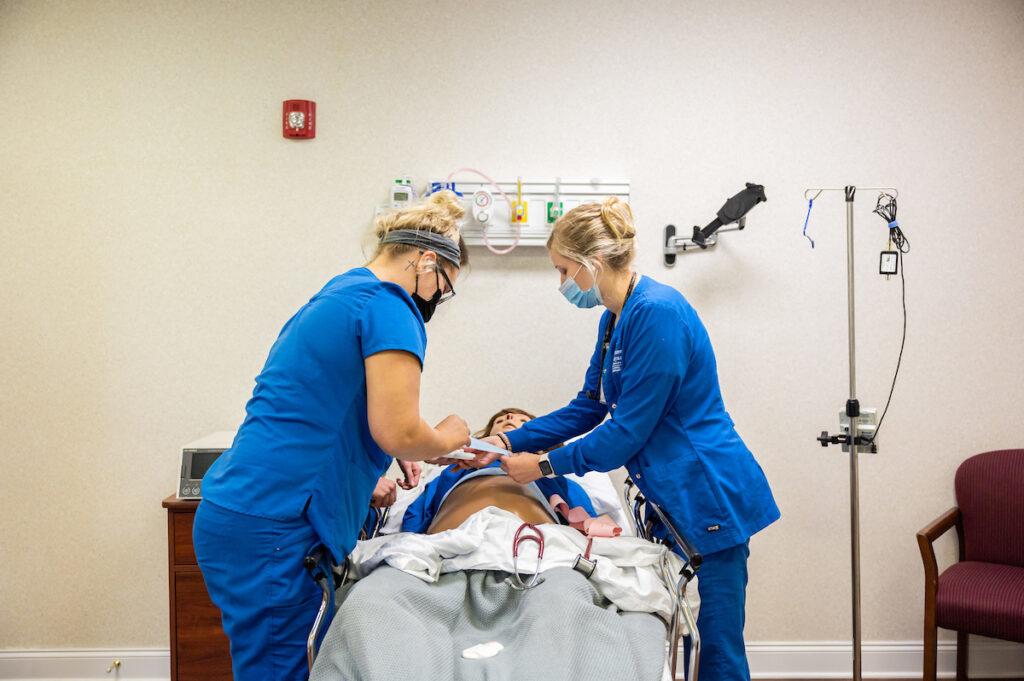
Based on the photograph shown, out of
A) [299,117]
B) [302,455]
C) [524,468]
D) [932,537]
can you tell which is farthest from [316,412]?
[932,537]

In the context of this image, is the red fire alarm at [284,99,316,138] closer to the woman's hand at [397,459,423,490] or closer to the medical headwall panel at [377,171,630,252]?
the medical headwall panel at [377,171,630,252]

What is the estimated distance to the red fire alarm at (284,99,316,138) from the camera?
2471 mm

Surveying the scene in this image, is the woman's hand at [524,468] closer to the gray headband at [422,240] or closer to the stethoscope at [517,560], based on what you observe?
the stethoscope at [517,560]

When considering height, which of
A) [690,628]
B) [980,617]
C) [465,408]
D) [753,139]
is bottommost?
[980,617]

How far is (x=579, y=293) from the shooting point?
1.87 metres

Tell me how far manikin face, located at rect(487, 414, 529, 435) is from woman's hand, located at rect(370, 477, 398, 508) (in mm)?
539

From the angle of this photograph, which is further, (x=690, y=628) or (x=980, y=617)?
(x=980, y=617)

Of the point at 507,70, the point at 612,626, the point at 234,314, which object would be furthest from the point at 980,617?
the point at 234,314

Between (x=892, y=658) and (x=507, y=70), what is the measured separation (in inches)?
103

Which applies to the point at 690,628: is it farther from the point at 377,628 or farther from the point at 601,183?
the point at 601,183

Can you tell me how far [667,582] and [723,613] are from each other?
0.74 feet

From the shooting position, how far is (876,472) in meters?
2.57

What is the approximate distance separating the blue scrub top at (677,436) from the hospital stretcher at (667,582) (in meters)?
0.08

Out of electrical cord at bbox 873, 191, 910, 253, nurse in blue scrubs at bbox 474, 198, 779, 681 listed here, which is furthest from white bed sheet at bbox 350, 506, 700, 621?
electrical cord at bbox 873, 191, 910, 253
